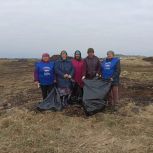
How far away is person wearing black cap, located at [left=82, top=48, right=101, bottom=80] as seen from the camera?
962 cm

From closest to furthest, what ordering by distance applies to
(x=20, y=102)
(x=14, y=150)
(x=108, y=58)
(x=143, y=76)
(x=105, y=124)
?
(x=14, y=150)
(x=105, y=124)
(x=108, y=58)
(x=20, y=102)
(x=143, y=76)

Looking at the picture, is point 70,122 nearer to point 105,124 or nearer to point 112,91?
point 105,124

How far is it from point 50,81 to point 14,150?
122 inches

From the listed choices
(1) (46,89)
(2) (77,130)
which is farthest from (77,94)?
(2) (77,130)

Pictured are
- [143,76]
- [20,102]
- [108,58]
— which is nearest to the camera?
[108,58]

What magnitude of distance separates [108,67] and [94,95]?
0.79 meters

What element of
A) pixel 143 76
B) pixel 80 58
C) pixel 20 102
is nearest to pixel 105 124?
pixel 80 58

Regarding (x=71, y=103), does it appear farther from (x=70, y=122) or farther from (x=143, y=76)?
(x=143, y=76)

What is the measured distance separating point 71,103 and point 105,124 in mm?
1644

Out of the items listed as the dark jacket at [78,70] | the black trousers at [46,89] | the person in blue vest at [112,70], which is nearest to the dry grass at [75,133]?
the person in blue vest at [112,70]

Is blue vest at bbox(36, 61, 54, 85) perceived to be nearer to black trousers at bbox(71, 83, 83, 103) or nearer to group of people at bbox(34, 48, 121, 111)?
group of people at bbox(34, 48, 121, 111)

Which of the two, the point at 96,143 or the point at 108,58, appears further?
the point at 108,58

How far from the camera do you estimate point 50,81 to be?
A: 32.1 feet

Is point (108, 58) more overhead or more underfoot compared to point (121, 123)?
more overhead
